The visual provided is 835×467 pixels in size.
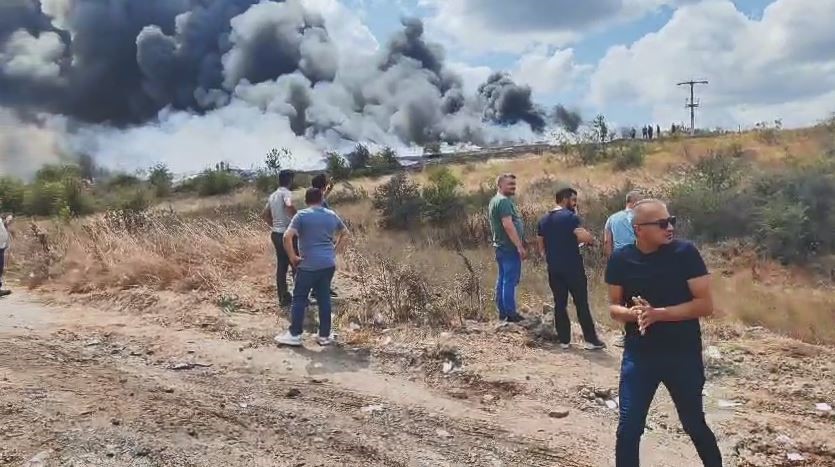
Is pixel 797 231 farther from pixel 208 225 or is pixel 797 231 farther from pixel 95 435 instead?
pixel 95 435

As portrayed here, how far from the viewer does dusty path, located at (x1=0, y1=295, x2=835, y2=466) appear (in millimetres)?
4402

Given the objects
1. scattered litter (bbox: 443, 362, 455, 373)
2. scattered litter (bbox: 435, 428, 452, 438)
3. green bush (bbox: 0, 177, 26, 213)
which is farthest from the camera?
green bush (bbox: 0, 177, 26, 213)

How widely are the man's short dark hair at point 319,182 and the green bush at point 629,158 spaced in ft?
64.0

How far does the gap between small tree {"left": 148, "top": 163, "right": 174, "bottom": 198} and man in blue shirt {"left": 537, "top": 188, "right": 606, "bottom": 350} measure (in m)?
28.6

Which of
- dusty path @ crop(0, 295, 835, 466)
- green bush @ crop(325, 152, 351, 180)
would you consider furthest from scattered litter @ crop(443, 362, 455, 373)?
green bush @ crop(325, 152, 351, 180)

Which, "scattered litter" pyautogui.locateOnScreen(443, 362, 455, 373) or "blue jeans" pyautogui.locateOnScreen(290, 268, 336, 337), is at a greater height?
"blue jeans" pyautogui.locateOnScreen(290, 268, 336, 337)

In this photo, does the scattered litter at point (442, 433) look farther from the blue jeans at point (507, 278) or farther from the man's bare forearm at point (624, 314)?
the blue jeans at point (507, 278)

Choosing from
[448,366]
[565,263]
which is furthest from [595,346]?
[448,366]

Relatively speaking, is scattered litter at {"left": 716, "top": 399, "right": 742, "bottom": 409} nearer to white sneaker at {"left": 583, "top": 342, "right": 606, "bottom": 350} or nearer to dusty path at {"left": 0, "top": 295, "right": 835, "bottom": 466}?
dusty path at {"left": 0, "top": 295, "right": 835, "bottom": 466}

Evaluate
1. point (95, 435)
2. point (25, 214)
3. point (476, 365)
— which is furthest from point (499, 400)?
point (25, 214)

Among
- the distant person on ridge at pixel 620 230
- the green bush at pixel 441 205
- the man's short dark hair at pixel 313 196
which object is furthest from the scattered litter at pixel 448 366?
the green bush at pixel 441 205

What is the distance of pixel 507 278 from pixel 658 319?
368 cm

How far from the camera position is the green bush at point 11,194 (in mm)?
28466

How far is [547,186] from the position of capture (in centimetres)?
2259
